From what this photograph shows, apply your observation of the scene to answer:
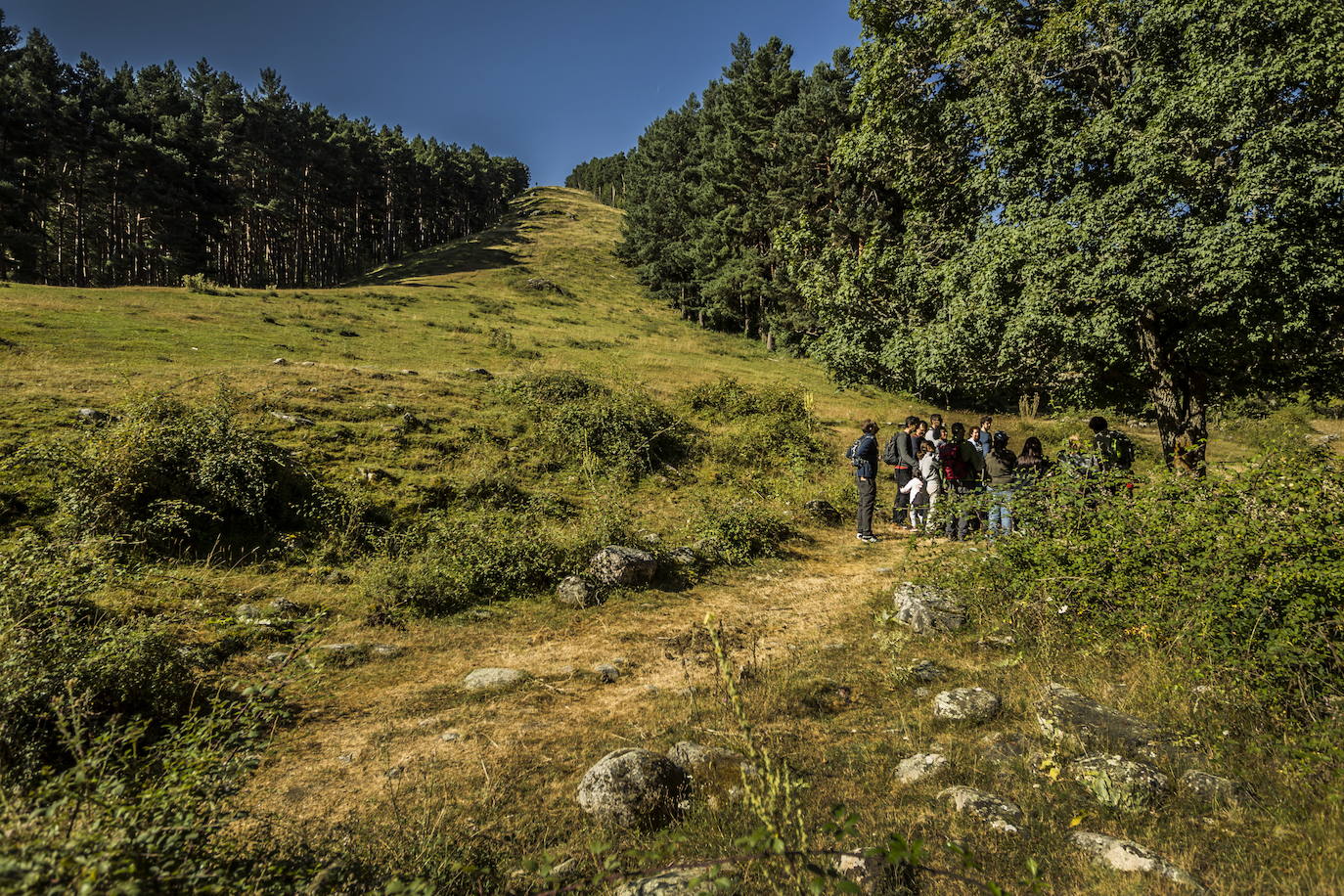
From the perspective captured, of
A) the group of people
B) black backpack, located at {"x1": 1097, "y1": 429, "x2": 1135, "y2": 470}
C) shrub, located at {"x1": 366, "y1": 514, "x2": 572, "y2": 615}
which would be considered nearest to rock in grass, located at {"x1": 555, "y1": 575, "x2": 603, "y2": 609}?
shrub, located at {"x1": 366, "y1": 514, "x2": 572, "y2": 615}

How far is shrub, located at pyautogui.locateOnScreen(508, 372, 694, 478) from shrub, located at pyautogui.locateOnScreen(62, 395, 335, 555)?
6042mm

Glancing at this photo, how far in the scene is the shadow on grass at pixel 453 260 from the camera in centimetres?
5884

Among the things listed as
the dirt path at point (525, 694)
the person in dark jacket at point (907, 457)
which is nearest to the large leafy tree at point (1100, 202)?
the person in dark jacket at point (907, 457)

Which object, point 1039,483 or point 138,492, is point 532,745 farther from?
point 138,492

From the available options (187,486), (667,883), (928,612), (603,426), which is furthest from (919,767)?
(603,426)

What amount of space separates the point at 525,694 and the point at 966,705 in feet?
14.5

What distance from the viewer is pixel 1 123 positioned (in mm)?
35031

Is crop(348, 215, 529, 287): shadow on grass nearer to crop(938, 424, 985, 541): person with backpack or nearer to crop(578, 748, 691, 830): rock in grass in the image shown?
crop(938, 424, 985, 541): person with backpack

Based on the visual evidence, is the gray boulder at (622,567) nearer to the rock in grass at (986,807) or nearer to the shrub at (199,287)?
the rock in grass at (986,807)

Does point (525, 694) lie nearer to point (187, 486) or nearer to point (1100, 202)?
point (187, 486)

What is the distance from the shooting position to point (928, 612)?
7.19 metres

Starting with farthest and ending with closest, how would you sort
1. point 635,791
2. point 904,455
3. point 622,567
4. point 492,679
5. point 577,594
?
point 904,455
point 622,567
point 577,594
point 492,679
point 635,791

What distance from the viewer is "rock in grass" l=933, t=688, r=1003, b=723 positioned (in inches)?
192

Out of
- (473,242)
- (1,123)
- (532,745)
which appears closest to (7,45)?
(1,123)
